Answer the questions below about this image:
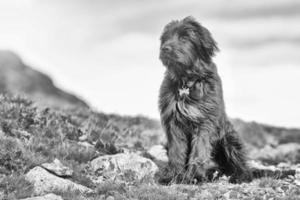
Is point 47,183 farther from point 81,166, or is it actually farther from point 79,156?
point 79,156

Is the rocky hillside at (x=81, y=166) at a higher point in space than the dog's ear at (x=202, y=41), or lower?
lower

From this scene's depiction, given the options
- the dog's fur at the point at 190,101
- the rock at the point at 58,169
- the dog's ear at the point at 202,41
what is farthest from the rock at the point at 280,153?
the rock at the point at 58,169

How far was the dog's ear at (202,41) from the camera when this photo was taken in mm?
9477

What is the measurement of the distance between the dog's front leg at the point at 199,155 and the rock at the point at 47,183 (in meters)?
1.73

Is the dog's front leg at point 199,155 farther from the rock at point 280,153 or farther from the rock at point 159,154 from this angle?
the rock at point 280,153

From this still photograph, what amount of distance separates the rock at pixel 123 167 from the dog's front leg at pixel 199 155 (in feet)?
2.42

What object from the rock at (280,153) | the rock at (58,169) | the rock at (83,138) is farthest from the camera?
the rock at (280,153)

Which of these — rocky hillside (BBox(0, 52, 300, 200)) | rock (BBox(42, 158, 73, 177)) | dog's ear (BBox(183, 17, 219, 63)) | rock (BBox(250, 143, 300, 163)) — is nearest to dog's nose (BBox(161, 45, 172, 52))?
dog's ear (BBox(183, 17, 219, 63))

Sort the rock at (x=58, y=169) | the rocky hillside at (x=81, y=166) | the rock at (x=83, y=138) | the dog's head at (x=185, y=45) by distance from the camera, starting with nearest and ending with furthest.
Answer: the rocky hillside at (x=81, y=166), the rock at (x=58, y=169), the dog's head at (x=185, y=45), the rock at (x=83, y=138)

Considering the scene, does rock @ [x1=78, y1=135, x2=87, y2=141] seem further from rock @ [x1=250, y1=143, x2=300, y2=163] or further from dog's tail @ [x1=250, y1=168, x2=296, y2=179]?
rock @ [x1=250, y1=143, x2=300, y2=163]

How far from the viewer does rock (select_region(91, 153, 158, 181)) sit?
930 centimetres

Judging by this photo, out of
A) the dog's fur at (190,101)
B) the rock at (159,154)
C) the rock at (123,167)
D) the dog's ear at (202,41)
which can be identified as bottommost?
the rock at (123,167)

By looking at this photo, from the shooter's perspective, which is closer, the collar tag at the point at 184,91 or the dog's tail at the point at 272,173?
the collar tag at the point at 184,91

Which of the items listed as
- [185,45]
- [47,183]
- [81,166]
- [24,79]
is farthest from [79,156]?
[24,79]
